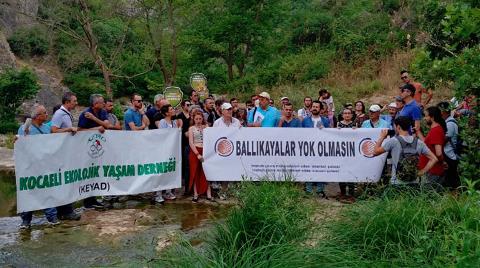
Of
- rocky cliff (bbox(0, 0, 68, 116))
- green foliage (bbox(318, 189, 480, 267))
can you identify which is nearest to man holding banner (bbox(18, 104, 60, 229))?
green foliage (bbox(318, 189, 480, 267))

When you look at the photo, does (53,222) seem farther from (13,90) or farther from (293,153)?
(13,90)

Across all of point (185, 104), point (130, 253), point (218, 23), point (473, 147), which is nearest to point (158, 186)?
point (185, 104)

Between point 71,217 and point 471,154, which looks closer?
point 471,154

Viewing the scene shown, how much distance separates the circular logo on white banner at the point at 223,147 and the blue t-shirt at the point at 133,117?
1.49 m

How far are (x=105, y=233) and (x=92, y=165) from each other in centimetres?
154

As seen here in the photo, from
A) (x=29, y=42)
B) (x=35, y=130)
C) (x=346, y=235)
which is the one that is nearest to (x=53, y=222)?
(x=35, y=130)

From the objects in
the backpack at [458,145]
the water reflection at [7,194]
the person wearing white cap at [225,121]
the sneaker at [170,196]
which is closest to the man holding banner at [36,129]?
the water reflection at [7,194]

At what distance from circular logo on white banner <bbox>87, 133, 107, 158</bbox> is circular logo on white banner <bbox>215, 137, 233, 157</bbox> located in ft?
6.21

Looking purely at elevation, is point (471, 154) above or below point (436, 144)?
below

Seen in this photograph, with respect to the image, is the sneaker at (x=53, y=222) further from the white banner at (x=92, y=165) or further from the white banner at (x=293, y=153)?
the white banner at (x=293, y=153)

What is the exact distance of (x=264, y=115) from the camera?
10648 millimetres

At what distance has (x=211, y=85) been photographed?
33188 millimetres

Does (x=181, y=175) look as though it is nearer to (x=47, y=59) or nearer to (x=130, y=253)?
(x=130, y=253)

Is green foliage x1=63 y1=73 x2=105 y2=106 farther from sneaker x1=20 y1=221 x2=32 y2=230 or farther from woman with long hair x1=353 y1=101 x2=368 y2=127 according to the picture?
sneaker x1=20 y1=221 x2=32 y2=230
